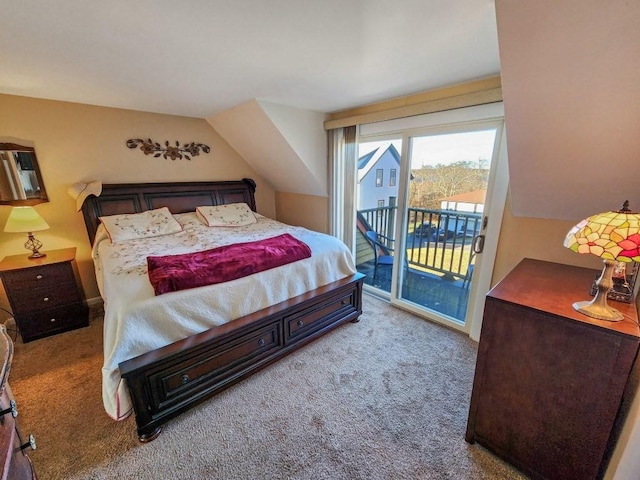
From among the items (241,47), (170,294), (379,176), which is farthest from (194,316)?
(379,176)

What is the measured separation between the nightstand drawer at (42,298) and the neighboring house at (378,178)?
3.10 meters

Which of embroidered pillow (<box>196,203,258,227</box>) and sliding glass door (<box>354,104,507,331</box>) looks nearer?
sliding glass door (<box>354,104,507,331</box>)

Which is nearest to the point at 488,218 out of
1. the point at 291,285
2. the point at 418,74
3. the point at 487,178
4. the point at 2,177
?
the point at 487,178

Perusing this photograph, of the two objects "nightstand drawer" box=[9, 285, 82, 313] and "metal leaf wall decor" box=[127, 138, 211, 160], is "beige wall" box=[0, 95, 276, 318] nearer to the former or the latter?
"metal leaf wall decor" box=[127, 138, 211, 160]

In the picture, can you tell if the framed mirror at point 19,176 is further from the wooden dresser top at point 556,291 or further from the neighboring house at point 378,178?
the wooden dresser top at point 556,291

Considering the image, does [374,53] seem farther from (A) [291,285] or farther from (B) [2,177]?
(B) [2,177]

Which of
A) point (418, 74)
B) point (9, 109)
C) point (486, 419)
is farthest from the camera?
point (9, 109)

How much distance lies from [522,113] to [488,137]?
0.97m

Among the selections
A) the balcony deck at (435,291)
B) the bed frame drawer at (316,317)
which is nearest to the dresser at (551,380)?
the bed frame drawer at (316,317)

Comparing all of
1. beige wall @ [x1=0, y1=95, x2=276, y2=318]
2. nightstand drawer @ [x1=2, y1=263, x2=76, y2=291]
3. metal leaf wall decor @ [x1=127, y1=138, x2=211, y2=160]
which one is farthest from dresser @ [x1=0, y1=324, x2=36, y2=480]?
metal leaf wall decor @ [x1=127, y1=138, x2=211, y2=160]

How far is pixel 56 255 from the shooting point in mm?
2527

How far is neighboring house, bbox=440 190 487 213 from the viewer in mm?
2279

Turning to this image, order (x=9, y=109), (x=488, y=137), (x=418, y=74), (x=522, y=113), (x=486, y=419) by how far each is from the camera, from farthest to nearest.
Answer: (x=9, y=109)
(x=488, y=137)
(x=418, y=74)
(x=486, y=419)
(x=522, y=113)

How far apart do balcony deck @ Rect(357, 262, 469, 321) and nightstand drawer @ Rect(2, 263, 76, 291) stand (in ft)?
10.4
